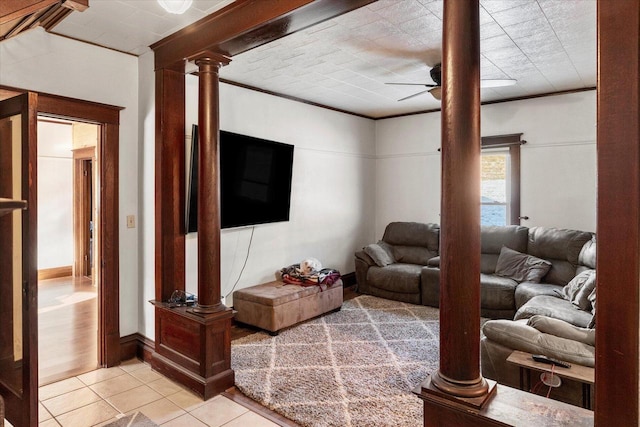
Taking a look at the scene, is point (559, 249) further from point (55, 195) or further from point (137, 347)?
point (55, 195)

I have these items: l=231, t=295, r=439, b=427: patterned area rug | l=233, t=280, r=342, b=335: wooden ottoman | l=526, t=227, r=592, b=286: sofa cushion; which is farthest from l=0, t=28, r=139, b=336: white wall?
l=526, t=227, r=592, b=286: sofa cushion

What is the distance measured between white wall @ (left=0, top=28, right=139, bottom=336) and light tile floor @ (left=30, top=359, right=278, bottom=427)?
1.79 ft

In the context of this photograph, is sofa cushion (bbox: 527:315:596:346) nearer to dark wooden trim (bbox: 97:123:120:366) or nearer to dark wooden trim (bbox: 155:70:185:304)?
dark wooden trim (bbox: 155:70:185:304)

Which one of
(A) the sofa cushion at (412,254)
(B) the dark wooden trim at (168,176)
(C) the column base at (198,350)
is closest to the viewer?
(C) the column base at (198,350)

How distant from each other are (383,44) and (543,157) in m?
3.07

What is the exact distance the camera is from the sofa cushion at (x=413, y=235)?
5688 mm

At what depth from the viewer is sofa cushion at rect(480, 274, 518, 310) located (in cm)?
441

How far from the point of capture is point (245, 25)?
8.17 feet

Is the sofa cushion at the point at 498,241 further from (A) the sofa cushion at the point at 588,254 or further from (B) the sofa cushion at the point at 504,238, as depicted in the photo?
(A) the sofa cushion at the point at 588,254

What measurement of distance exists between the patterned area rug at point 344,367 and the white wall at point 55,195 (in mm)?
4709

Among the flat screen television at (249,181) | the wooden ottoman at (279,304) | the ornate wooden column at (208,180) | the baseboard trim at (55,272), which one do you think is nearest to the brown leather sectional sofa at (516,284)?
the wooden ottoman at (279,304)

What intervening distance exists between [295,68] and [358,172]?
8.69 ft

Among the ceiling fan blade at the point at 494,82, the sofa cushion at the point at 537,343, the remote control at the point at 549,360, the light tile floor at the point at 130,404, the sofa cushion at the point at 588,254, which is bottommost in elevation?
the light tile floor at the point at 130,404

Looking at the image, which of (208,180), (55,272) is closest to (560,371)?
(208,180)
